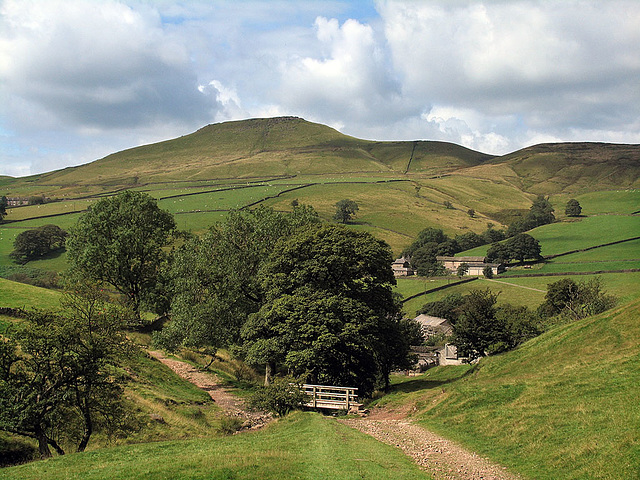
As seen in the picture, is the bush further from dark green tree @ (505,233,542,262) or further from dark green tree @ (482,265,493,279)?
dark green tree @ (505,233,542,262)

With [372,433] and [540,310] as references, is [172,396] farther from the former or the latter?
[540,310]

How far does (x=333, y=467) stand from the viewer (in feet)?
52.0

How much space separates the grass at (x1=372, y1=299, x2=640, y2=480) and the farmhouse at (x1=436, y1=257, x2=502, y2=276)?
357 feet

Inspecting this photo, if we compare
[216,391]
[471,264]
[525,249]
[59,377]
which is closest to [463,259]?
[471,264]

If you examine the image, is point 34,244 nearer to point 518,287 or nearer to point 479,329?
point 479,329

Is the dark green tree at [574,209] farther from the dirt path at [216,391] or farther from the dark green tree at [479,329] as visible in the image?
the dirt path at [216,391]

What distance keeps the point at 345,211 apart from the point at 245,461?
161 metres

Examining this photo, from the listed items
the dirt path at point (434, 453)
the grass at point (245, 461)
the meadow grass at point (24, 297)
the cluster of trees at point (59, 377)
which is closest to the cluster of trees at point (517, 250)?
the meadow grass at point (24, 297)

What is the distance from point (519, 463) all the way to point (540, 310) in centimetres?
7109

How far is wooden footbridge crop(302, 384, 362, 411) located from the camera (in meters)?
31.3

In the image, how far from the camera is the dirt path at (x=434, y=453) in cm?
1647

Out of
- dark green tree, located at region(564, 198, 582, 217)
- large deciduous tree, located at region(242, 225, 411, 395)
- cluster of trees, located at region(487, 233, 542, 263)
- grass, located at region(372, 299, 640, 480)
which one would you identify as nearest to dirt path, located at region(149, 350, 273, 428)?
large deciduous tree, located at region(242, 225, 411, 395)

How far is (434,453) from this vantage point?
19281mm

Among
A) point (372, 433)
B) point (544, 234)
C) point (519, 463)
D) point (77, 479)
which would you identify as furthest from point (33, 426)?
point (544, 234)
